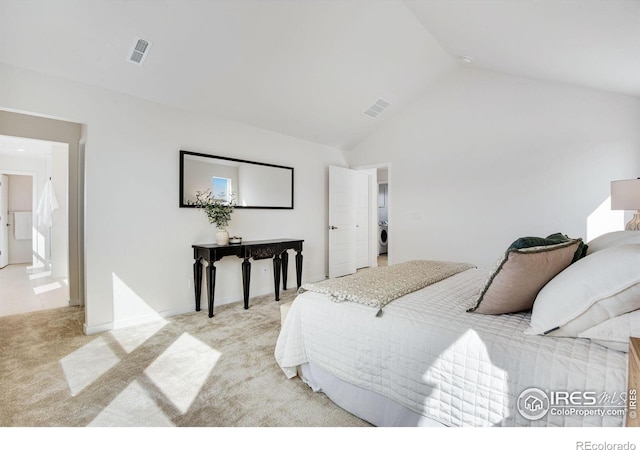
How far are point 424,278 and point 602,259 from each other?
41.9 inches

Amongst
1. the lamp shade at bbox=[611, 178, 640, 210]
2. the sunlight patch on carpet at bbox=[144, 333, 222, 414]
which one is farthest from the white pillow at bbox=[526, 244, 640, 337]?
the sunlight patch on carpet at bbox=[144, 333, 222, 414]

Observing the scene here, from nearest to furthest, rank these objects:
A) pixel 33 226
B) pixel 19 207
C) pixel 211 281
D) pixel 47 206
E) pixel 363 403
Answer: pixel 363 403
pixel 211 281
pixel 47 206
pixel 33 226
pixel 19 207

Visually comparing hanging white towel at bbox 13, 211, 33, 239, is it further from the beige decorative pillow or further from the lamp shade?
the lamp shade

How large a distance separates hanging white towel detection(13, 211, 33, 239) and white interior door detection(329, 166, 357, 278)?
22.5 ft

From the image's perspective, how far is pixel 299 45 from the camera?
311 cm

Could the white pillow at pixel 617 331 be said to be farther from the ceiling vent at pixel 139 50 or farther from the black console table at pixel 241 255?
the ceiling vent at pixel 139 50

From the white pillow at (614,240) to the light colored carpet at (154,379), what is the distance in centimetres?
174

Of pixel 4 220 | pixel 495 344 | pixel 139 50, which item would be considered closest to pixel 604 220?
pixel 495 344

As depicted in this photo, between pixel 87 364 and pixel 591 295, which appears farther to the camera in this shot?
pixel 87 364

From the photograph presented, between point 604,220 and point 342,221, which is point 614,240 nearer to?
point 604,220

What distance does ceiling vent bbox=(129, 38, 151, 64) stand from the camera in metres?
2.58

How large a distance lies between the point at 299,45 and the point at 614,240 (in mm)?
3024

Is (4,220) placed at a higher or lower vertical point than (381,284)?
higher

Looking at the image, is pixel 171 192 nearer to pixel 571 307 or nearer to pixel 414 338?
pixel 414 338
